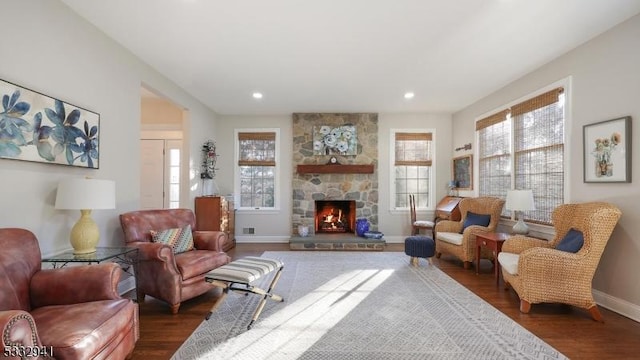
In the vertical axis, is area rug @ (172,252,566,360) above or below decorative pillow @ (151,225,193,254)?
below

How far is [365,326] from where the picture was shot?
103 inches

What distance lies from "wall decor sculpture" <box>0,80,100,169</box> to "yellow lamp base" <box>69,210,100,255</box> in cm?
57

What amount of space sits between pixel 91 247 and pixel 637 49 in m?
5.18

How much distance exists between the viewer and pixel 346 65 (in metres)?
3.88

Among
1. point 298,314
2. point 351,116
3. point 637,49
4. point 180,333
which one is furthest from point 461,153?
point 180,333

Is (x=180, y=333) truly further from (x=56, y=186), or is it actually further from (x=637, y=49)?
(x=637, y=49)

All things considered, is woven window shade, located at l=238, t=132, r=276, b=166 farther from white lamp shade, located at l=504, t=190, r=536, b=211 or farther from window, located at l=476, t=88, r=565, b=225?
white lamp shade, located at l=504, t=190, r=536, b=211

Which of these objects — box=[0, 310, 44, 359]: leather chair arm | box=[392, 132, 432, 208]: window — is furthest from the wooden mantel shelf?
box=[0, 310, 44, 359]: leather chair arm

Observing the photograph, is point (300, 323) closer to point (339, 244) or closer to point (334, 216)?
point (339, 244)

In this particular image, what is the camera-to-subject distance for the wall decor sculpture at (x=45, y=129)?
7.08 feet

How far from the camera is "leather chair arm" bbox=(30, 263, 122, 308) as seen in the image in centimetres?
192

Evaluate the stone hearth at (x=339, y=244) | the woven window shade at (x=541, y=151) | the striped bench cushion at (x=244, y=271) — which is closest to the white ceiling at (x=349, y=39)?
the woven window shade at (x=541, y=151)

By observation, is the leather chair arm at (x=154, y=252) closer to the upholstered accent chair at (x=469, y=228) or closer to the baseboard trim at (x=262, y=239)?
the baseboard trim at (x=262, y=239)

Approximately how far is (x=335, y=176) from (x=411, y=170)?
1681 millimetres
